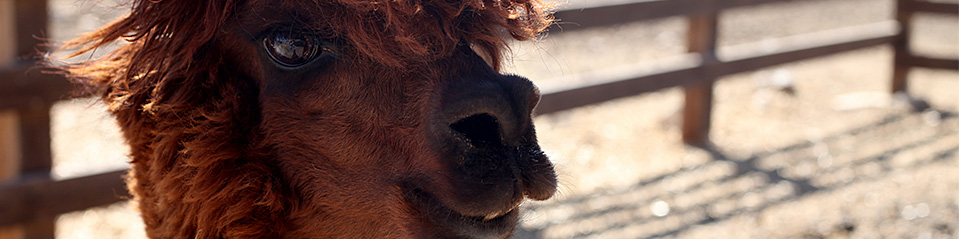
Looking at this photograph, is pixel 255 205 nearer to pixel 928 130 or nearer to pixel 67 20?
pixel 928 130

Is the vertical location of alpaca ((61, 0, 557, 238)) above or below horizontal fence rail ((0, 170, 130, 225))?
below

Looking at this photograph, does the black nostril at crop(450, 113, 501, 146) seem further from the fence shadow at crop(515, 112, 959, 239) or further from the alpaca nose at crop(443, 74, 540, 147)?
the fence shadow at crop(515, 112, 959, 239)

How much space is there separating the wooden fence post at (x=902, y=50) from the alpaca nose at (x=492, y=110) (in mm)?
8114

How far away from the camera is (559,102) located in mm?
5316

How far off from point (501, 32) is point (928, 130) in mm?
7066

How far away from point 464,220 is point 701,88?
5579 mm

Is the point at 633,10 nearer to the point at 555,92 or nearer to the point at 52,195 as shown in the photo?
the point at 555,92

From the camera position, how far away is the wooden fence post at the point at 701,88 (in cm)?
647

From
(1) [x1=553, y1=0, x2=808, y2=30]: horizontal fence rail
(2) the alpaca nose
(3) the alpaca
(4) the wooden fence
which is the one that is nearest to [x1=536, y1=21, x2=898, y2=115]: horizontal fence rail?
(4) the wooden fence

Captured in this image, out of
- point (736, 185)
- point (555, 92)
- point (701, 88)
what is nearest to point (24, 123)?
point (555, 92)

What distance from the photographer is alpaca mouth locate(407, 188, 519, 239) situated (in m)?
1.56

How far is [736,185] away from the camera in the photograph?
5852 mm

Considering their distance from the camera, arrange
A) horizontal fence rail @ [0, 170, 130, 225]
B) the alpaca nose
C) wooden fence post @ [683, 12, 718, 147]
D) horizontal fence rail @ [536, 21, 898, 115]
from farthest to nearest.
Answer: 1. wooden fence post @ [683, 12, 718, 147]
2. horizontal fence rail @ [536, 21, 898, 115]
3. horizontal fence rail @ [0, 170, 130, 225]
4. the alpaca nose

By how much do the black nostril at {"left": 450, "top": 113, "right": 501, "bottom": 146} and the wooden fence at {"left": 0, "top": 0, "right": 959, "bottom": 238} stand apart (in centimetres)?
193
